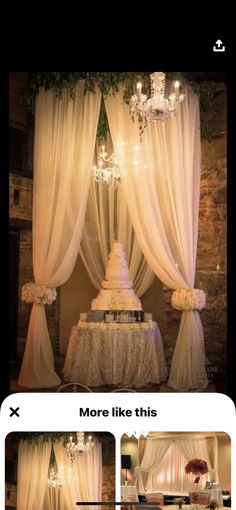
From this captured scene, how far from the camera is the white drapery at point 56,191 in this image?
3.09 meters

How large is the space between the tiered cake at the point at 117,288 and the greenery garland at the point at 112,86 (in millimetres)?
718

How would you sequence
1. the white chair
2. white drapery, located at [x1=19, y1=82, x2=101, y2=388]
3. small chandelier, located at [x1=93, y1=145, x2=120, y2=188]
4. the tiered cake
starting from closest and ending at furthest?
the white chair, white drapery, located at [x1=19, y1=82, x2=101, y2=388], small chandelier, located at [x1=93, y1=145, x2=120, y2=188], the tiered cake

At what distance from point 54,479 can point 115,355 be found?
52.0 inches

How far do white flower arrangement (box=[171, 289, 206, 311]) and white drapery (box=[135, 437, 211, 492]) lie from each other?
1543 millimetres

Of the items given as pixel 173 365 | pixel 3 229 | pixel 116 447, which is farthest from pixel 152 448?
pixel 173 365

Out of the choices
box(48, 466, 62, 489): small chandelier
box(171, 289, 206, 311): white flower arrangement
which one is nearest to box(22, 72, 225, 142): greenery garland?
box(171, 289, 206, 311): white flower arrangement

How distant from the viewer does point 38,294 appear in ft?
11.0

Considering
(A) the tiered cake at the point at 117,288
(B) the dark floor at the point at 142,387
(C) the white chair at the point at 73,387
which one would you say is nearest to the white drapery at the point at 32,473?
(B) the dark floor at the point at 142,387

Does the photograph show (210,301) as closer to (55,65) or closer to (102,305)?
(102,305)

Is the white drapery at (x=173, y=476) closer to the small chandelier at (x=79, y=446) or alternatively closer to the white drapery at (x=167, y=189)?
the small chandelier at (x=79, y=446)

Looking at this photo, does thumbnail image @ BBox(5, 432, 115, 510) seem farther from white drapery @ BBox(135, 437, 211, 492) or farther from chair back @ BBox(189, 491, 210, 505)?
chair back @ BBox(189, 491, 210, 505)

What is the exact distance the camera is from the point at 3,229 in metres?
1.82

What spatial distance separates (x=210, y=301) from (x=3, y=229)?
1689 millimetres

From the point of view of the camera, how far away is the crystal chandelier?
114 inches
